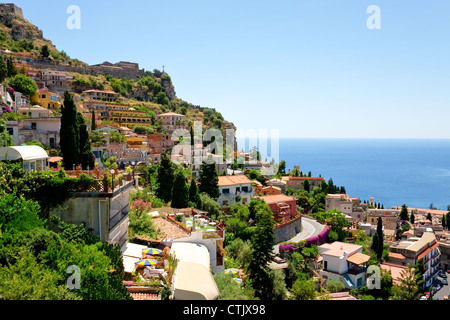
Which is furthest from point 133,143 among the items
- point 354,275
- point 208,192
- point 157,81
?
point 157,81

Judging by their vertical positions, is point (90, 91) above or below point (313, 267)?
above

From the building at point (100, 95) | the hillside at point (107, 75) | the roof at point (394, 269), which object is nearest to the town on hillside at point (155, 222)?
the roof at point (394, 269)

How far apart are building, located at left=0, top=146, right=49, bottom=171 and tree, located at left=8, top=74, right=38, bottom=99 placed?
3456 cm

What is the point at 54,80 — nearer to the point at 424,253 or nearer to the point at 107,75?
the point at 107,75

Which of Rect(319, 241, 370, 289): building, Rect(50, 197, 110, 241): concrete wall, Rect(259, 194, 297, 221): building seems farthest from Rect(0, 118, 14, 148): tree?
Rect(319, 241, 370, 289): building

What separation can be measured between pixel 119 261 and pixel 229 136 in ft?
224

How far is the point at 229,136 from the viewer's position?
77.6m

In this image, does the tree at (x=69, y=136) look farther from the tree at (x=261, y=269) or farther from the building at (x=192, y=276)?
the tree at (x=261, y=269)

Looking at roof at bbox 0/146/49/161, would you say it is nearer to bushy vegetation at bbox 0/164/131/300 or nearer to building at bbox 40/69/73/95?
bushy vegetation at bbox 0/164/131/300

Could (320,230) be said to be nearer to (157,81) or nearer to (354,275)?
(354,275)

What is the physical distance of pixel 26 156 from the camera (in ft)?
39.9

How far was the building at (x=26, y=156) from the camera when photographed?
11574 millimetres

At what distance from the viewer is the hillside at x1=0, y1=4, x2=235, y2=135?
A: 68000mm

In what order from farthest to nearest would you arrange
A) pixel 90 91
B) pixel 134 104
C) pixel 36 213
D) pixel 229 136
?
1. pixel 229 136
2. pixel 134 104
3. pixel 90 91
4. pixel 36 213
